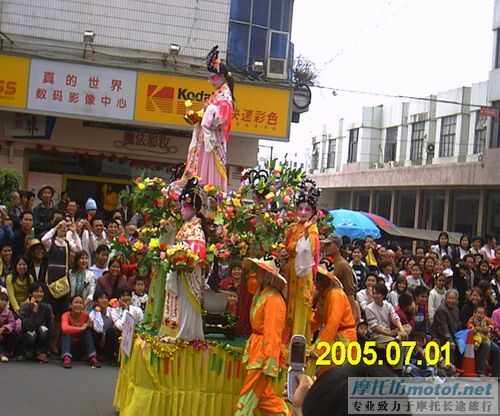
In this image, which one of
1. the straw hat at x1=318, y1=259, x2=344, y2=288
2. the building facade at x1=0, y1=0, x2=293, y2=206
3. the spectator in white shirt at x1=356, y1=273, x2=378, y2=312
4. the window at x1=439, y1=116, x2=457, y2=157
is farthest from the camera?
the window at x1=439, y1=116, x2=457, y2=157

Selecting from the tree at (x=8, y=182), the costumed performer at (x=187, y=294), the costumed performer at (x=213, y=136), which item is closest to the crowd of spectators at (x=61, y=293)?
the tree at (x=8, y=182)

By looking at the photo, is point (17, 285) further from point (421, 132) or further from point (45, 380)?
point (421, 132)

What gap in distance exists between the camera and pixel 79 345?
31.7ft

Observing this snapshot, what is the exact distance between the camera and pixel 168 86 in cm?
1461

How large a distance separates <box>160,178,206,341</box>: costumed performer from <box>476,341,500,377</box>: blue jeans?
586 cm

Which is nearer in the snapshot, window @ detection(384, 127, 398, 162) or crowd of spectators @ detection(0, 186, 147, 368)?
crowd of spectators @ detection(0, 186, 147, 368)

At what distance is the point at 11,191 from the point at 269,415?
→ 6.39 m

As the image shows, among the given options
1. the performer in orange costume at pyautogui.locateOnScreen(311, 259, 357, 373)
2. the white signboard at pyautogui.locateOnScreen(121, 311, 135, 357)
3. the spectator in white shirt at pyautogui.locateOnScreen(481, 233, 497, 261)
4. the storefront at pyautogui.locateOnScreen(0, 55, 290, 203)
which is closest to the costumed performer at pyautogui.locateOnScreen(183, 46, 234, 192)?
the performer in orange costume at pyautogui.locateOnScreen(311, 259, 357, 373)

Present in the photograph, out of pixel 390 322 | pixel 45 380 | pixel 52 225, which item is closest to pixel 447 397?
pixel 45 380

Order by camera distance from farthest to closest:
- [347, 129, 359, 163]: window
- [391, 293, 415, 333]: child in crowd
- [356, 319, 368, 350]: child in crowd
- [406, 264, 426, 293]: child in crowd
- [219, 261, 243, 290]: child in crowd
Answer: [347, 129, 359, 163]: window
[406, 264, 426, 293]: child in crowd
[391, 293, 415, 333]: child in crowd
[356, 319, 368, 350]: child in crowd
[219, 261, 243, 290]: child in crowd

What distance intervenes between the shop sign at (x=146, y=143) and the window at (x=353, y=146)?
21304 millimetres

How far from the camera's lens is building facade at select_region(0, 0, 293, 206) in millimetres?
14250

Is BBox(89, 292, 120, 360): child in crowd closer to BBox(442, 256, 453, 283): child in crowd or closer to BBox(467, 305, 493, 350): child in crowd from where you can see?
BBox(467, 305, 493, 350): child in crowd

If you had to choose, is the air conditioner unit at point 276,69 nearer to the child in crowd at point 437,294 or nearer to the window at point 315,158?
the child in crowd at point 437,294
